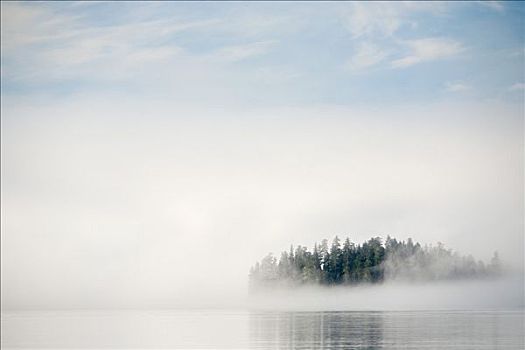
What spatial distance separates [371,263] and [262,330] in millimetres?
3446

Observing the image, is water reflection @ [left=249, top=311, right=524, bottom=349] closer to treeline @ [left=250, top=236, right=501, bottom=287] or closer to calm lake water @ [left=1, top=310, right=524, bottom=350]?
calm lake water @ [left=1, top=310, right=524, bottom=350]

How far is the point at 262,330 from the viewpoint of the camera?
16.0 meters

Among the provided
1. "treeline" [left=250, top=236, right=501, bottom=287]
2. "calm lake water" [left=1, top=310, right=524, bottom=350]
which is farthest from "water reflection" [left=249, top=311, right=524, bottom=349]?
"treeline" [left=250, top=236, right=501, bottom=287]

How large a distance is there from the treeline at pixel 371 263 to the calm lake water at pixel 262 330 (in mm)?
844

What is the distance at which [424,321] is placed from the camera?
17047 millimetres

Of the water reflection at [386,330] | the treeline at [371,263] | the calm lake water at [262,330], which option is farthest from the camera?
the treeline at [371,263]

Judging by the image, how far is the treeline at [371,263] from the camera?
59.2 ft

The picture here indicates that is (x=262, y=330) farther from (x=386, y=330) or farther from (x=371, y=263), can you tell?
→ (x=371, y=263)

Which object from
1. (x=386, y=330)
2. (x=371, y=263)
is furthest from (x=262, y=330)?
(x=371, y=263)

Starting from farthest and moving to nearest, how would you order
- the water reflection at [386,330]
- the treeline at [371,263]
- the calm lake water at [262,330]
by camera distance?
the treeline at [371,263], the calm lake water at [262,330], the water reflection at [386,330]

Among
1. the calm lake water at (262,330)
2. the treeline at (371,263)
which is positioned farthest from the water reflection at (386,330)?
the treeline at (371,263)

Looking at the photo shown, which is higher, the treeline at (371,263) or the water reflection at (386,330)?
the treeline at (371,263)

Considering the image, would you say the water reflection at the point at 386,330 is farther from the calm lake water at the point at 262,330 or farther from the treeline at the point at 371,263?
the treeline at the point at 371,263

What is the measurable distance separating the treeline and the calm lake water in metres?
0.84
